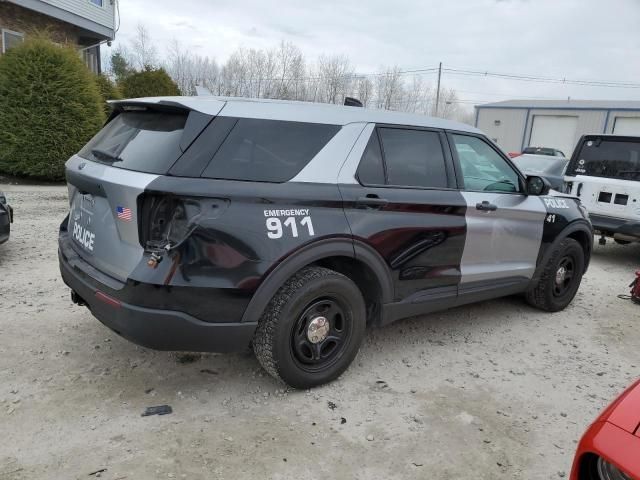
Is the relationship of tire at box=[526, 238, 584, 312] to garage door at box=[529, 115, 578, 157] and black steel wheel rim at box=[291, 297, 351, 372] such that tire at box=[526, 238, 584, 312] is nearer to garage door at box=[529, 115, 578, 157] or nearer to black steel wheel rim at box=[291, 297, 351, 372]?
black steel wheel rim at box=[291, 297, 351, 372]

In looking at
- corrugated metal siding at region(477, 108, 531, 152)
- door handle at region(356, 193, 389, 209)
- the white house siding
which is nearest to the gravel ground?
door handle at region(356, 193, 389, 209)

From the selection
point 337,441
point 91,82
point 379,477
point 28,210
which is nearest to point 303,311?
point 337,441

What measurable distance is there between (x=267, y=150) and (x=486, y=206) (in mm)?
1902

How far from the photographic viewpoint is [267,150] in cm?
288

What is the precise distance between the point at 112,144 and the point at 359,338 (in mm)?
1995

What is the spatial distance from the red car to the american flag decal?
2277mm

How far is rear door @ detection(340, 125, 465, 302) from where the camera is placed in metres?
3.21

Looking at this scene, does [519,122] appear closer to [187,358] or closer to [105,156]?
[187,358]

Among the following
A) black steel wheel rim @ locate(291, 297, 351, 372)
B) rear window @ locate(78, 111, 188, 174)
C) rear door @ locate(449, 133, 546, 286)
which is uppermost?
rear window @ locate(78, 111, 188, 174)

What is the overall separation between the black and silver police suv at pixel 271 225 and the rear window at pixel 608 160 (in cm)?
432

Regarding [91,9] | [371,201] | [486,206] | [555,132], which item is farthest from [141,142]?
[555,132]

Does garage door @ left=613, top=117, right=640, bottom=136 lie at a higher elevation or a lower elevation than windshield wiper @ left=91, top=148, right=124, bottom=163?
higher

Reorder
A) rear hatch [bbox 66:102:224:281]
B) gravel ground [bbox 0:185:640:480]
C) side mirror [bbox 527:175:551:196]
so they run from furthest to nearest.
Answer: side mirror [bbox 527:175:551:196] < rear hatch [bbox 66:102:224:281] < gravel ground [bbox 0:185:640:480]

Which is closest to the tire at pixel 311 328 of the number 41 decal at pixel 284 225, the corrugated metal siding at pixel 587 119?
the number 41 decal at pixel 284 225
